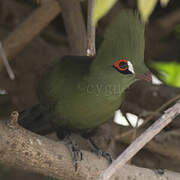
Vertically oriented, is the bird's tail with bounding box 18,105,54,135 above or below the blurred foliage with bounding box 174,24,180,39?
above

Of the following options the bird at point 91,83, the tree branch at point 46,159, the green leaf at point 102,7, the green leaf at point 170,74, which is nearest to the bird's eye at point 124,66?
the bird at point 91,83

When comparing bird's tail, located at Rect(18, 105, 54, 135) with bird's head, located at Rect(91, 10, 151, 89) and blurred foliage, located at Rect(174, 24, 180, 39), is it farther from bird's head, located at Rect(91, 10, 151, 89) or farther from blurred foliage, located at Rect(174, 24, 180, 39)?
blurred foliage, located at Rect(174, 24, 180, 39)

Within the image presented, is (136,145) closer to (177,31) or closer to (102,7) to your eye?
(102,7)

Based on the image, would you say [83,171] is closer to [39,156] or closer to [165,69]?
[39,156]

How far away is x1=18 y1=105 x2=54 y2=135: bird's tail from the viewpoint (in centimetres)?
292

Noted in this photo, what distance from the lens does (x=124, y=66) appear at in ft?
8.45

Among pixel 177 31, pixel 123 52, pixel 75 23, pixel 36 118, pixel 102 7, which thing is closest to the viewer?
pixel 102 7

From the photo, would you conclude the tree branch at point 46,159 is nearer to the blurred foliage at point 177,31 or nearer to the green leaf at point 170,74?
the green leaf at point 170,74

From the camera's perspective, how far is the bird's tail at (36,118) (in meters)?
2.92

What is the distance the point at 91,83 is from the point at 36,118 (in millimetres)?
570

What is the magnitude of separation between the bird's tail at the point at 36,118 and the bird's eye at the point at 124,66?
2.19ft

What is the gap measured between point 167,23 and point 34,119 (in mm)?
2439

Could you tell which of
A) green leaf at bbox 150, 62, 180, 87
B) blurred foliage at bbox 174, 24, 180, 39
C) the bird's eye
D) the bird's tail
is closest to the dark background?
blurred foliage at bbox 174, 24, 180, 39

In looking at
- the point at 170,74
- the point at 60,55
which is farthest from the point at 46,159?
the point at 170,74
